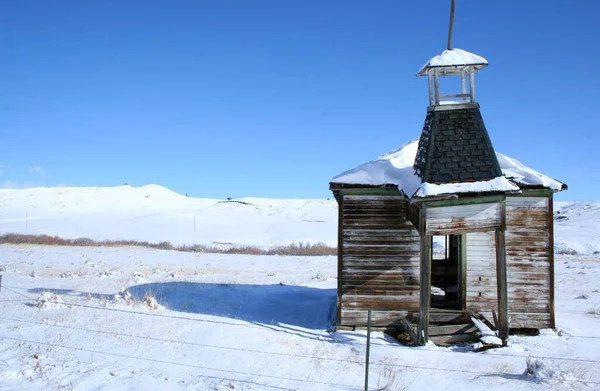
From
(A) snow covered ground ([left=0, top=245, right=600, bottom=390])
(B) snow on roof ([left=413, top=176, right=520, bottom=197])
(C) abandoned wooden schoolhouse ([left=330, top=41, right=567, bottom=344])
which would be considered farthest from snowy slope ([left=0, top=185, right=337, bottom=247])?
(B) snow on roof ([left=413, top=176, right=520, bottom=197])

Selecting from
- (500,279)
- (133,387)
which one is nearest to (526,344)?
(500,279)

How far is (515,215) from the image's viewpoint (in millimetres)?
12016

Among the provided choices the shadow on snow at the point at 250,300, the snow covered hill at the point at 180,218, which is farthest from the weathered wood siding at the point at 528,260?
the snow covered hill at the point at 180,218

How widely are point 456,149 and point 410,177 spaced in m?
1.24

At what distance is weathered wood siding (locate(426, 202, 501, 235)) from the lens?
10125 mm

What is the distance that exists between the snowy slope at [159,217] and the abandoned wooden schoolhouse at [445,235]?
1225 inches

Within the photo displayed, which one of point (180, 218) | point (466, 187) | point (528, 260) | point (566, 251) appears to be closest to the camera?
point (466, 187)

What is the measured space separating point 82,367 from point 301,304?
783 centimetres

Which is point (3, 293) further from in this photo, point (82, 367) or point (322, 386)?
point (322, 386)

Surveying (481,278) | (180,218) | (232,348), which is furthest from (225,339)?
(180,218)

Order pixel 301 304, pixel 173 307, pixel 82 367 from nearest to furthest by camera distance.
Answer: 1. pixel 82 367
2. pixel 173 307
3. pixel 301 304

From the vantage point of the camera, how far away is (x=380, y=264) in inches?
461

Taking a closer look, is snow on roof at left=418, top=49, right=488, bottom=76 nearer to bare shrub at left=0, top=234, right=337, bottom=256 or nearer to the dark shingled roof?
the dark shingled roof

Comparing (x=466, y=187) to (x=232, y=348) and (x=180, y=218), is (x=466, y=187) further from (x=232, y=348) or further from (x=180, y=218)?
(x=180, y=218)
